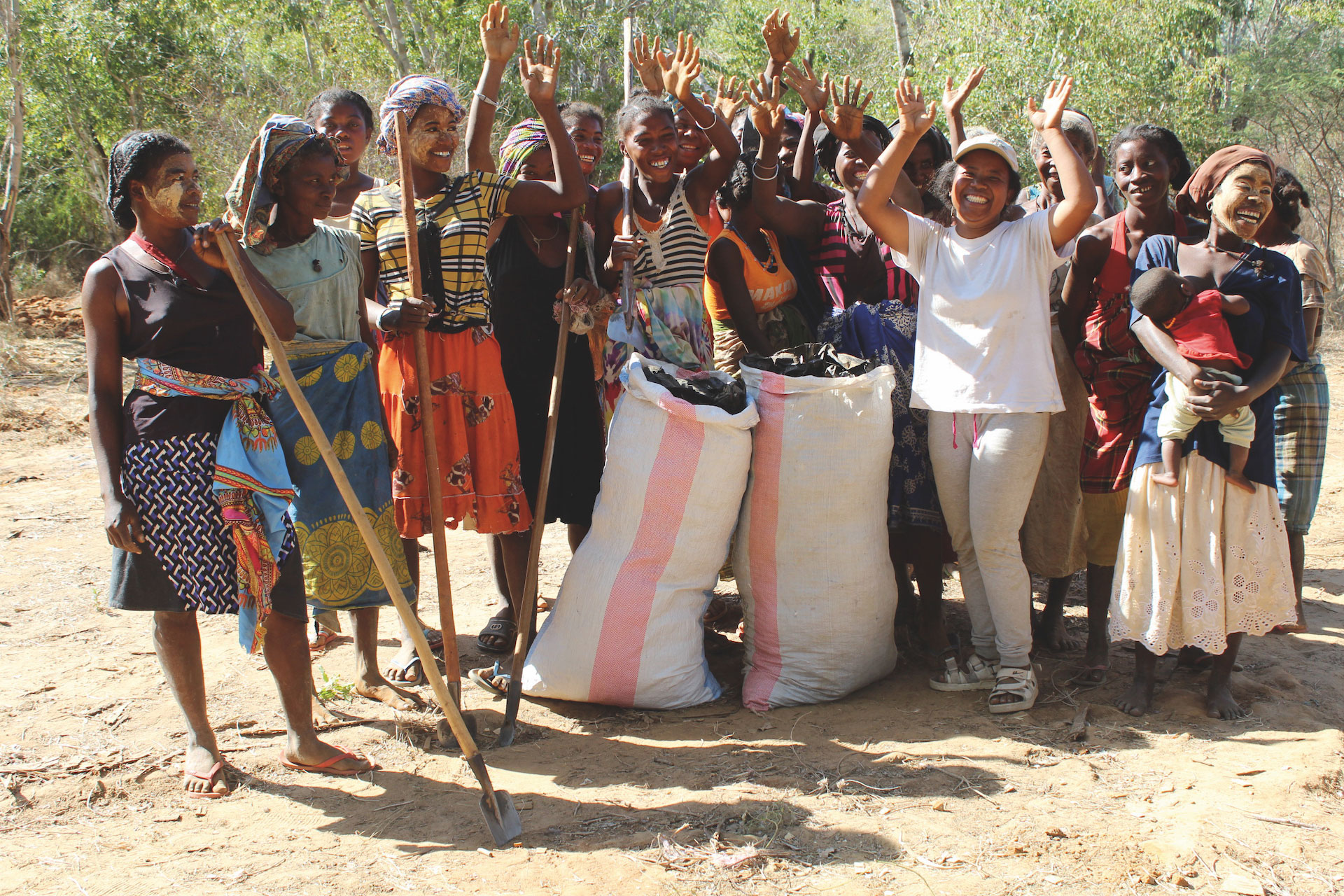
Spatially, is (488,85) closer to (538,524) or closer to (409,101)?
(409,101)

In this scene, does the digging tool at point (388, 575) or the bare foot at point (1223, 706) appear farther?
the bare foot at point (1223, 706)

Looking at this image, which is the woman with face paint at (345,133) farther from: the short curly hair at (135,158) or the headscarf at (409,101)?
the short curly hair at (135,158)

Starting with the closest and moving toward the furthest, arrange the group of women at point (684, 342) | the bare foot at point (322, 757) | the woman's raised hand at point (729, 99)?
the group of women at point (684, 342) → the bare foot at point (322, 757) → the woman's raised hand at point (729, 99)

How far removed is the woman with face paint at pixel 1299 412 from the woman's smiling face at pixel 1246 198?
650 millimetres

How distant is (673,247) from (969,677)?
5.84ft

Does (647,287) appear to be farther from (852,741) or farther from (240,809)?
(240,809)

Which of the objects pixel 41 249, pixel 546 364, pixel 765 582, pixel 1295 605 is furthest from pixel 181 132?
pixel 1295 605

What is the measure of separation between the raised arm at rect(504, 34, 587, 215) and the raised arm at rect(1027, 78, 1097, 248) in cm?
146

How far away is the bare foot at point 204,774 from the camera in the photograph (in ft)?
9.08

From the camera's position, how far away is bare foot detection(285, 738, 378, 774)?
9.47 ft

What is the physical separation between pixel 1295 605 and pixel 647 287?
231cm

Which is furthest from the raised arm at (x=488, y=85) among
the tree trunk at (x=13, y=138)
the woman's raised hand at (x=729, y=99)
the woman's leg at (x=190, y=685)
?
the tree trunk at (x=13, y=138)

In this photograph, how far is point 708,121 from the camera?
3.47 m

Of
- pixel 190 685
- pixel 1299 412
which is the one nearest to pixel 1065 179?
pixel 1299 412
